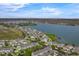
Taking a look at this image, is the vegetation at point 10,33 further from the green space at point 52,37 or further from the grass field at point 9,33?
the green space at point 52,37

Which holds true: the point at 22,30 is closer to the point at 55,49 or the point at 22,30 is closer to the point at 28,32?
the point at 28,32

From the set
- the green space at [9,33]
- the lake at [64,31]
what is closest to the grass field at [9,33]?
the green space at [9,33]

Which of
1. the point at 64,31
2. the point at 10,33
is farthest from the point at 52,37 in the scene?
the point at 10,33

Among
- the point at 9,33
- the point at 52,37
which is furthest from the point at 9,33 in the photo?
the point at 52,37

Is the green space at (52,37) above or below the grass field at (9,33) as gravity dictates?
below

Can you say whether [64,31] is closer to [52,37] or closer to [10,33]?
[52,37]

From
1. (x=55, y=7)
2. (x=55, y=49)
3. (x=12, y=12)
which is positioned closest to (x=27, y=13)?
(x=12, y=12)
